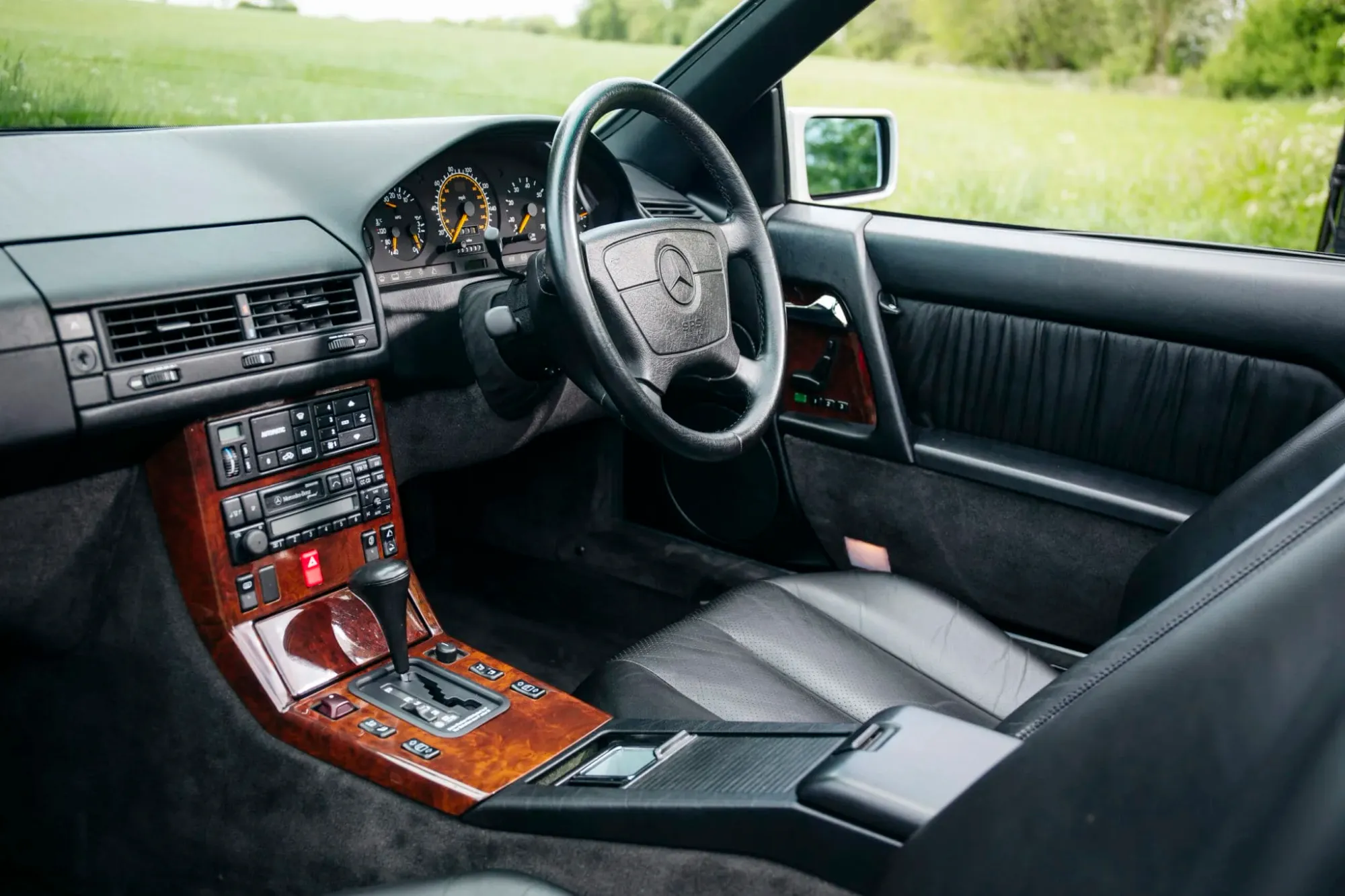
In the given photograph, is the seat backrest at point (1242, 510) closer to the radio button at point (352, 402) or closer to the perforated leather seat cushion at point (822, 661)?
the perforated leather seat cushion at point (822, 661)

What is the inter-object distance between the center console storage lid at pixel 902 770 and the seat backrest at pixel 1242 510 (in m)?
0.32

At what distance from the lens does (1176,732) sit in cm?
67

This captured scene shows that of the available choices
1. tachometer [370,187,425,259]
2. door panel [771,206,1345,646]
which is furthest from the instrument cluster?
door panel [771,206,1345,646]

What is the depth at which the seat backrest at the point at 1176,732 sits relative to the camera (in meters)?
0.65

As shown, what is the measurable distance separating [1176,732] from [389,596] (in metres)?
1.11

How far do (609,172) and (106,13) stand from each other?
2.95ft

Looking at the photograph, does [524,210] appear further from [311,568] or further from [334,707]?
[334,707]

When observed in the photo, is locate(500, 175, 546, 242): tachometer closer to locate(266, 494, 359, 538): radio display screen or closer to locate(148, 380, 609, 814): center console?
locate(148, 380, 609, 814): center console

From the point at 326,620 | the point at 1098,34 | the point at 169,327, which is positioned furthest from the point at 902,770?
the point at 1098,34

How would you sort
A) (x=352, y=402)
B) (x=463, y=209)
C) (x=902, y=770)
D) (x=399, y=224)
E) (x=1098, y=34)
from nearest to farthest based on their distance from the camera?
(x=902, y=770)
(x=352, y=402)
(x=399, y=224)
(x=463, y=209)
(x=1098, y=34)

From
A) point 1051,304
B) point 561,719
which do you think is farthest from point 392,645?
point 1051,304

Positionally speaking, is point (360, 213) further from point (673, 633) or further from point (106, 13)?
point (673, 633)

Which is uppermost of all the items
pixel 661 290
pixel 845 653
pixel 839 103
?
pixel 839 103

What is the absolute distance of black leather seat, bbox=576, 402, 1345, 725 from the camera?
4.90 ft
